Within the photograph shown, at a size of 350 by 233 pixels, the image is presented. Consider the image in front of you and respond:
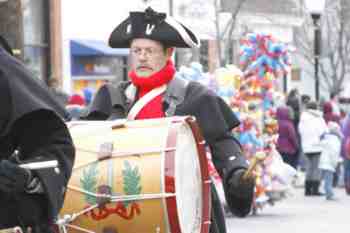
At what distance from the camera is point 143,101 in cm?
574

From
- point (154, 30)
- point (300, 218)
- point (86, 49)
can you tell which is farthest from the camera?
point (86, 49)

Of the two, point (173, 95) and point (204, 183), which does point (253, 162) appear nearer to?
point (204, 183)

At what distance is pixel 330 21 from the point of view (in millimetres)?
39031

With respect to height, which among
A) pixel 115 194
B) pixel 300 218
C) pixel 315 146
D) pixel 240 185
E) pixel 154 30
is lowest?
pixel 300 218

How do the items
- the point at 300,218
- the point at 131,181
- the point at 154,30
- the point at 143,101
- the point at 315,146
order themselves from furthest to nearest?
the point at 315,146 < the point at 300,218 < the point at 154,30 < the point at 143,101 < the point at 131,181

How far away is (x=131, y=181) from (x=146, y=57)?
105 cm

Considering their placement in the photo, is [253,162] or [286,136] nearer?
[253,162]

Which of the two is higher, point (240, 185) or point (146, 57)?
point (146, 57)

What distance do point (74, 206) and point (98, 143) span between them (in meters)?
0.30

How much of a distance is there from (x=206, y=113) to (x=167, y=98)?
218 millimetres

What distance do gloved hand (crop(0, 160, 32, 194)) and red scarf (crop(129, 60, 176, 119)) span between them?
2.43m

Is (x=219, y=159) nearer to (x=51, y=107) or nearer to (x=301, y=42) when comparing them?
(x=51, y=107)

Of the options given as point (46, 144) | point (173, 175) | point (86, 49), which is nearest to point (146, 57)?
point (173, 175)

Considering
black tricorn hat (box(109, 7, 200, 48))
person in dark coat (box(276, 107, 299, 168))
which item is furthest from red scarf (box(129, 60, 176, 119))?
person in dark coat (box(276, 107, 299, 168))
